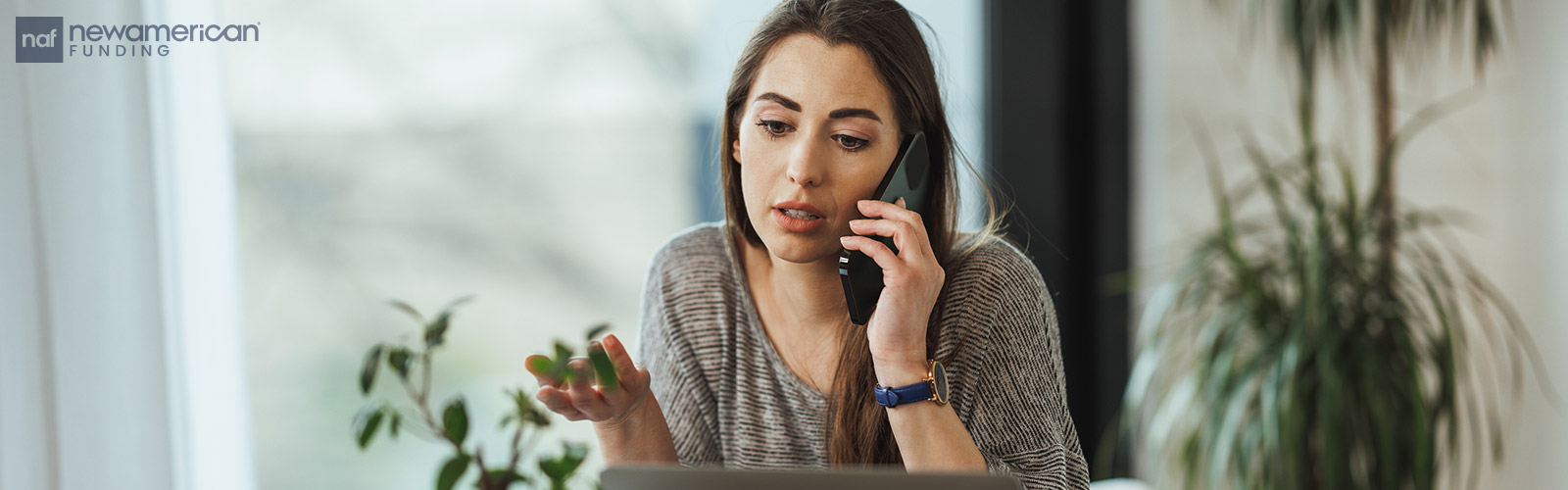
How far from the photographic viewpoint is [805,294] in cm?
91

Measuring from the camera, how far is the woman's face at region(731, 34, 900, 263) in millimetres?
797

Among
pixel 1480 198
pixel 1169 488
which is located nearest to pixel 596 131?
pixel 1169 488

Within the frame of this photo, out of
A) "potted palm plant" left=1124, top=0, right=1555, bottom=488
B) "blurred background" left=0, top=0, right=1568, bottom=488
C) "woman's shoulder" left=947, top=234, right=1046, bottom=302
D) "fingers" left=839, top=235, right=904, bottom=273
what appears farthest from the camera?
"blurred background" left=0, top=0, right=1568, bottom=488

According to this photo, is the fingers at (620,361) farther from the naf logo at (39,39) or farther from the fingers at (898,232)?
the naf logo at (39,39)

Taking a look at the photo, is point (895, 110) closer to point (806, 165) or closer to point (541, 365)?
point (806, 165)

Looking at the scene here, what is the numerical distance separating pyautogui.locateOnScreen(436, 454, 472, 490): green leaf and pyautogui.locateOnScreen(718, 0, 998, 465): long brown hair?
14.0 inches

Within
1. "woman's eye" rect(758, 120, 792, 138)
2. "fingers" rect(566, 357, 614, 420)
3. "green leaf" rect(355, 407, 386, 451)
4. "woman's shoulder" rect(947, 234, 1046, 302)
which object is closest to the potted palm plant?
"woman's shoulder" rect(947, 234, 1046, 302)

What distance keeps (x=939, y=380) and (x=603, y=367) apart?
0.27 metres

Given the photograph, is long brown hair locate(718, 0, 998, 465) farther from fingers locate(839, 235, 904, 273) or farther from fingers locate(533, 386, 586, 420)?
fingers locate(533, 386, 586, 420)

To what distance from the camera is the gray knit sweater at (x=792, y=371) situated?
86 centimetres

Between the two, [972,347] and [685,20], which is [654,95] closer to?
[685,20]

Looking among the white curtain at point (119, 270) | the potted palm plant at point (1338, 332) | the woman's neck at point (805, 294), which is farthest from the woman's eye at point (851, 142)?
the potted palm plant at point (1338, 332)

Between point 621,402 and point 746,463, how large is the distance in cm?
17

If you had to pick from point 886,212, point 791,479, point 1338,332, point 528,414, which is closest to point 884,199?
point 886,212
